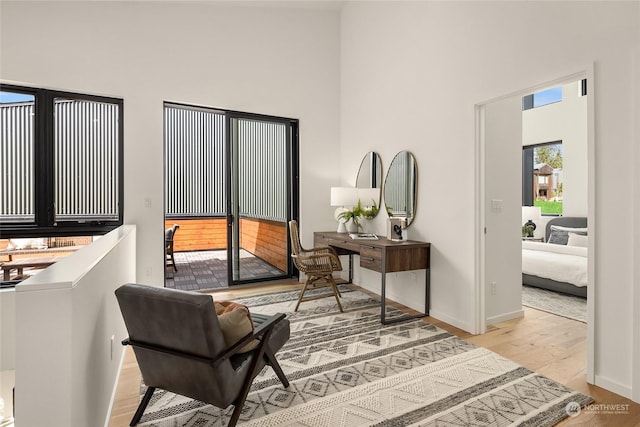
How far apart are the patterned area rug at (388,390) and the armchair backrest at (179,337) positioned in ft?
1.04

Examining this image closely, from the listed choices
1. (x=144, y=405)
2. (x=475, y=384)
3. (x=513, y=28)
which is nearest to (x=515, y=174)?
(x=513, y=28)

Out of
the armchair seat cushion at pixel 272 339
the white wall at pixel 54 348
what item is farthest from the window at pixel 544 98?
the white wall at pixel 54 348

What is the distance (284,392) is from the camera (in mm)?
2164

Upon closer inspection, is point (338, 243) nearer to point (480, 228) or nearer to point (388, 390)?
point (480, 228)

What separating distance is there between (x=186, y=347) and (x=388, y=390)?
1.30 meters

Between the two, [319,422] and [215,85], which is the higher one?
[215,85]

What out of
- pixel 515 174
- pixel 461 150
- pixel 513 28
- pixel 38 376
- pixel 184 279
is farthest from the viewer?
pixel 184 279

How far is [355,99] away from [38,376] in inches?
181

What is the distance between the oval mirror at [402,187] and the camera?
3869 mm

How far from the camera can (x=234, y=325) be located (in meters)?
1.69

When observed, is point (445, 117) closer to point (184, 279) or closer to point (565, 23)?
point (565, 23)

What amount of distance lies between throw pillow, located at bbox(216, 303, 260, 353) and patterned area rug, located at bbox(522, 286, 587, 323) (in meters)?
3.39

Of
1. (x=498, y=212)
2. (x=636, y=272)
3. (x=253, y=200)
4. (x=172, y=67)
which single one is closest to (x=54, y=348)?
(x=636, y=272)

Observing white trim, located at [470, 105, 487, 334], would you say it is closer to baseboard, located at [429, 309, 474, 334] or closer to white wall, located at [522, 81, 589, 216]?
baseboard, located at [429, 309, 474, 334]
